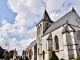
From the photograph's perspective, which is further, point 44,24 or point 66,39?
point 44,24

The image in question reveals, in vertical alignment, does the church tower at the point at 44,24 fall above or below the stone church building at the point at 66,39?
above

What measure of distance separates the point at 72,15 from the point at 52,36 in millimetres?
6133

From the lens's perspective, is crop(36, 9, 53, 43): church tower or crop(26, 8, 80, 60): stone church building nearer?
crop(26, 8, 80, 60): stone church building

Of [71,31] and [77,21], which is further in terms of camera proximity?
[77,21]

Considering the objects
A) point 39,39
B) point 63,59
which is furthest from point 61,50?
point 39,39

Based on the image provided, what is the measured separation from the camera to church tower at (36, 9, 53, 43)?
30.6m

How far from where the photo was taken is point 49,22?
104ft

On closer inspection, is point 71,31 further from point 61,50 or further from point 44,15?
point 44,15

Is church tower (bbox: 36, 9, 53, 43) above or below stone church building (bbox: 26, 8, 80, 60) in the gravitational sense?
above

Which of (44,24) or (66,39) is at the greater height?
(44,24)

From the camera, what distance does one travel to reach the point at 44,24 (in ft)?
102

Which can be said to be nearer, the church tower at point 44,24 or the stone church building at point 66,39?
the stone church building at point 66,39

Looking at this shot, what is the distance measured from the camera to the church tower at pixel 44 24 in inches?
1206

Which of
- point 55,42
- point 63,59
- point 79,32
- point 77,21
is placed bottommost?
point 63,59
